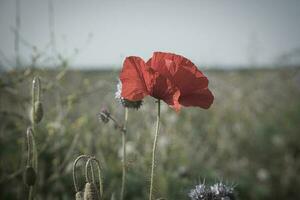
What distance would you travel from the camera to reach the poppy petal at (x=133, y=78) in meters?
1.45

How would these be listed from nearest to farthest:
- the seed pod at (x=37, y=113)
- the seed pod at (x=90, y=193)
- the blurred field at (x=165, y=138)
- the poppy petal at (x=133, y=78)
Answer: the seed pod at (x=90, y=193), the poppy petal at (x=133, y=78), the seed pod at (x=37, y=113), the blurred field at (x=165, y=138)

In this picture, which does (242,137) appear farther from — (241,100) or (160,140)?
(160,140)

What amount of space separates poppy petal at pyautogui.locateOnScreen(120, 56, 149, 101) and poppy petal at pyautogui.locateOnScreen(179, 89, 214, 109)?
12 centimetres

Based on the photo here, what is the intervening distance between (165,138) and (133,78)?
3227mm

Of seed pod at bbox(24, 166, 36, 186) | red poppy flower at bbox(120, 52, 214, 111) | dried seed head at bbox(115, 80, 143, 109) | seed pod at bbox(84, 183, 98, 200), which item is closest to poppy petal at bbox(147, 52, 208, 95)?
red poppy flower at bbox(120, 52, 214, 111)

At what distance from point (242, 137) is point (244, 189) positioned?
58.7 inches

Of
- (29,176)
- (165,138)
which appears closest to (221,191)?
(29,176)

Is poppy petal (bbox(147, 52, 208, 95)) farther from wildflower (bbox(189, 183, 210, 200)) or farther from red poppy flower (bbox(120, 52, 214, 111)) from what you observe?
wildflower (bbox(189, 183, 210, 200))

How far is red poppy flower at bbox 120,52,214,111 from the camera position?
4.78 feet

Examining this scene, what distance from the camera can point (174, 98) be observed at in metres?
1.46

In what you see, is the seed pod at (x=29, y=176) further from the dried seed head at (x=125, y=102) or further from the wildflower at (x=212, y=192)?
the wildflower at (x=212, y=192)

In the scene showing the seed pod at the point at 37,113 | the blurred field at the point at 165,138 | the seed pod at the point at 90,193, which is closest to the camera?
the seed pod at the point at 90,193

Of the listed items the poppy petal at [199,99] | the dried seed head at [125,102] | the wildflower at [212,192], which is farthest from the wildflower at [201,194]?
the dried seed head at [125,102]

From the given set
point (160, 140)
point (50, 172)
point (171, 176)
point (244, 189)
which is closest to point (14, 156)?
point (50, 172)
